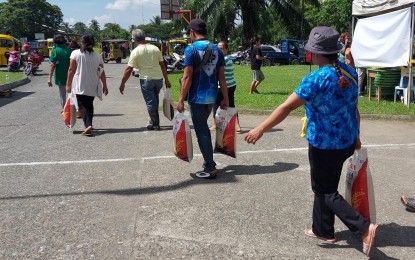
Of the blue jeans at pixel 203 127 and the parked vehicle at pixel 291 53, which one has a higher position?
the parked vehicle at pixel 291 53

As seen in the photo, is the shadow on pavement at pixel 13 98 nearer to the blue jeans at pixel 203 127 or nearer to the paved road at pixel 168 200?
the paved road at pixel 168 200

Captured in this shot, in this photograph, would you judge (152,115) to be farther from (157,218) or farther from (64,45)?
(157,218)

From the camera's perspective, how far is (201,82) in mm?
5082

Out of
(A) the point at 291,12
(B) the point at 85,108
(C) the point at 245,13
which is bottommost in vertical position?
(B) the point at 85,108

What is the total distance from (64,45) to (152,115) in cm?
257

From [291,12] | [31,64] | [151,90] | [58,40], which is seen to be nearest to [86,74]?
[151,90]

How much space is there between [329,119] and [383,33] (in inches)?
334

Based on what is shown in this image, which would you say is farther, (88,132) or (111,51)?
(111,51)

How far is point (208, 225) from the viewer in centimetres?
390

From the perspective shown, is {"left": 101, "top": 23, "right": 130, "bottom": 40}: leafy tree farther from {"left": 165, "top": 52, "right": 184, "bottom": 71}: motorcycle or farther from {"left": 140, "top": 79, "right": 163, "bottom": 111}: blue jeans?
{"left": 140, "top": 79, "right": 163, "bottom": 111}: blue jeans

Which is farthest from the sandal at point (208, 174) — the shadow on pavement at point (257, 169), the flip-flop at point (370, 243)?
the flip-flop at point (370, 243)

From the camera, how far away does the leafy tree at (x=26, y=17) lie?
4008 inches

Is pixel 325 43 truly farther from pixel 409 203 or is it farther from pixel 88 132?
pixel 88 132

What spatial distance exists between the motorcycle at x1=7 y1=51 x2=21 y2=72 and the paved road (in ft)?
59.9
